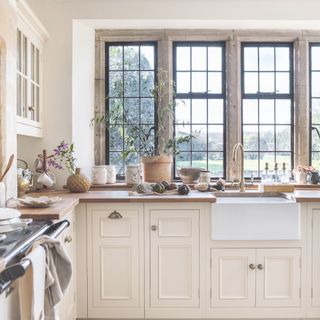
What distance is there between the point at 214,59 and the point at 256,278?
2.05 meters

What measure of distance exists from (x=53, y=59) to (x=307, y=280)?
8.77 ft

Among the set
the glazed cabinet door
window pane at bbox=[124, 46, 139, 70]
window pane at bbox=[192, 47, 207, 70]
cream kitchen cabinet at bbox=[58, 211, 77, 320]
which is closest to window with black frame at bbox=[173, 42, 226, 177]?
window pane at bbox=[192, 47, 207, 70]

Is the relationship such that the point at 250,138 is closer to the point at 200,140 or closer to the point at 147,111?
the point at 200,140

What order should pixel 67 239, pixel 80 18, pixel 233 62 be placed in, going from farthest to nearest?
pixel 233 62 → pixel 80 18 → pixel 67 239

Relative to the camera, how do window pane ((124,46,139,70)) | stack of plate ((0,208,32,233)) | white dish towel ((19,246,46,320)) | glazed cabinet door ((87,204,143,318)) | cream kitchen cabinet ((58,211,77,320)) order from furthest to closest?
window pane ((124,46,139,70)) → glazed cabinet door ((87,204,143,318)) → cream kitchen cabinet ((58,211,77,320)) → stack of plate ((0,208,32,233)) → white dish towel ((19,246,46,320))

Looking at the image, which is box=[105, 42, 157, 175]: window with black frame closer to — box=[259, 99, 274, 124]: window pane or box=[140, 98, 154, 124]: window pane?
box=[140, 98, 154, 124]: window pane

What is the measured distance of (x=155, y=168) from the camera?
3.31 meters

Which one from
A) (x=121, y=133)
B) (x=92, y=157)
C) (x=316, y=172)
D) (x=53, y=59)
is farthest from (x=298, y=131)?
(x=53, y=59)

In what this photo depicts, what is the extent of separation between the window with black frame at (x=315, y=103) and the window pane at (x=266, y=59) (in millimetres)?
383

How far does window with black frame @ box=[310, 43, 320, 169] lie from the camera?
3.58 meters

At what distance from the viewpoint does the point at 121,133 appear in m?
3.56

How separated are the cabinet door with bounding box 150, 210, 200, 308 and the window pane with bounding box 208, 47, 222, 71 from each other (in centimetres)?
159

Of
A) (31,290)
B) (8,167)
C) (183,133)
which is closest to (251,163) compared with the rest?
(183,133)

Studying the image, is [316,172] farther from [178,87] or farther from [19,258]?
[19,258]
